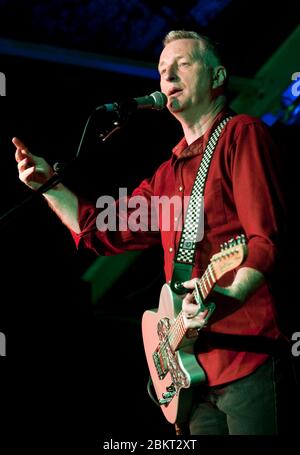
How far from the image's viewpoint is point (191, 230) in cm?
234

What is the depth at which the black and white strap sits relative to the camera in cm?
232

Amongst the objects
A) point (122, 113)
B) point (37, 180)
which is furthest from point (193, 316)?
point (37, 180)

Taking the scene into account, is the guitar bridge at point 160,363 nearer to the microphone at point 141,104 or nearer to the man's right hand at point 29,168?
the man's right hand at point 29,168

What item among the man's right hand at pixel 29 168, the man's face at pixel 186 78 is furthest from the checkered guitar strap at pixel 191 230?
the man's right hand at pixel 29 168

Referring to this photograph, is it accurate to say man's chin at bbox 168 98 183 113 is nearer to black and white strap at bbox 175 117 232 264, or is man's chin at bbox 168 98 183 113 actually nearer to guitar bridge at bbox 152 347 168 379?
black and white strap at bbox 175 117 232 264

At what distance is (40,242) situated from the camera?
4.32 m

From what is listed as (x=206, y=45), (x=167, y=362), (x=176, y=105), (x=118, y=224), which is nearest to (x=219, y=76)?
(x=206, y=45)

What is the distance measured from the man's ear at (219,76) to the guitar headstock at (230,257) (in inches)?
38.3

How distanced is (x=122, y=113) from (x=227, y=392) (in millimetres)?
1088

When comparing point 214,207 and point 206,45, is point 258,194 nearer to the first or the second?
point 214,207

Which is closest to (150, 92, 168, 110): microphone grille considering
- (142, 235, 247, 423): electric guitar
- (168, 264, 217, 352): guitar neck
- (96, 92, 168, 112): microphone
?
(96, 92, 168, 112): microphone

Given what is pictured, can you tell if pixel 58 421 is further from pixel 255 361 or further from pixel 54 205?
pixel 255 361

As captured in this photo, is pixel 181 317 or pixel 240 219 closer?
pixel 240 219

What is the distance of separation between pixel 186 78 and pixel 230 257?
102 centimetres
